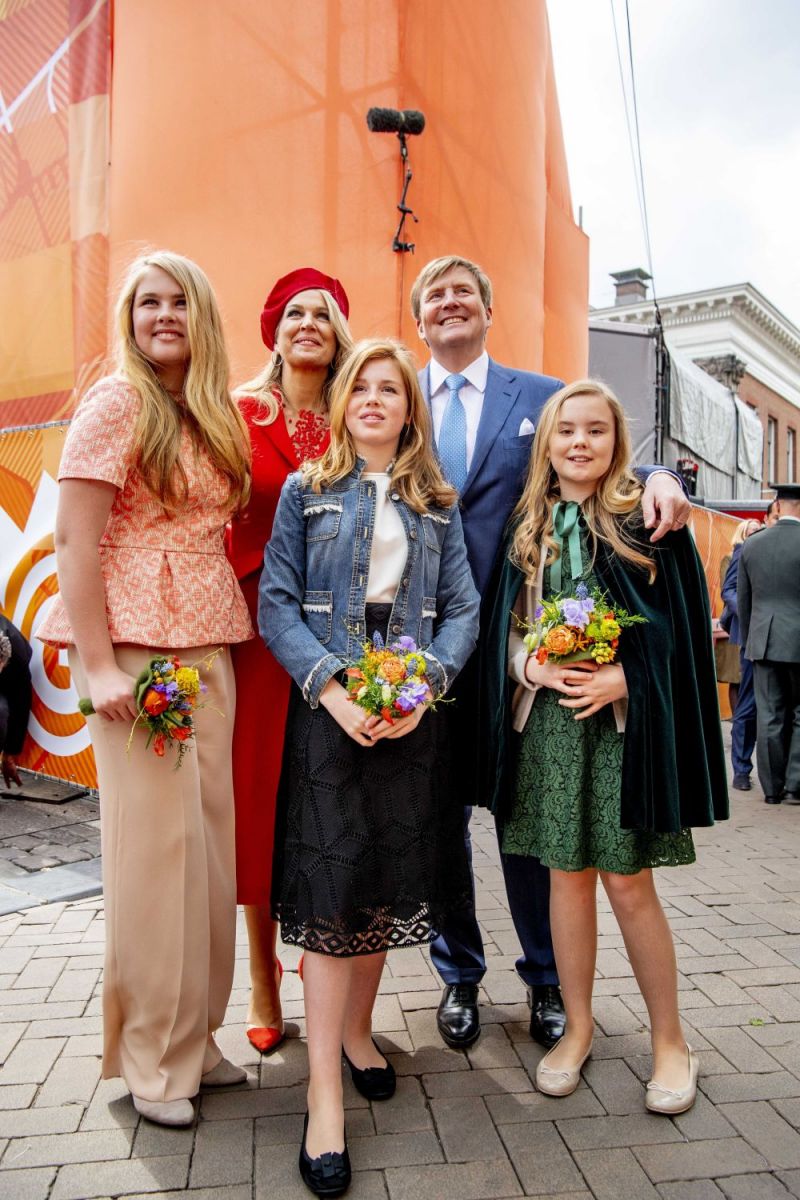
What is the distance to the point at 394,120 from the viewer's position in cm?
525

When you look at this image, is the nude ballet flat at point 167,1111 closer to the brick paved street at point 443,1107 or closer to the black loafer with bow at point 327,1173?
the brick paved street at point 443,1107

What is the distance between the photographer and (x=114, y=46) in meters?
5.58

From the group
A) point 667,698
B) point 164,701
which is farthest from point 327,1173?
point 667,698

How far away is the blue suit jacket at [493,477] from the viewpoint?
9.66ft

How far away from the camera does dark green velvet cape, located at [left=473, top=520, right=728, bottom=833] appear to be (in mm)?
2471

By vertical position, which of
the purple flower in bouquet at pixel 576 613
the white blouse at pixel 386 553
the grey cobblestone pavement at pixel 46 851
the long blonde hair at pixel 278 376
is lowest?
the grey cobblestone pavement at pixel 46 851

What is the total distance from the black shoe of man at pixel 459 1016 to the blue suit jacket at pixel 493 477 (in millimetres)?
1355

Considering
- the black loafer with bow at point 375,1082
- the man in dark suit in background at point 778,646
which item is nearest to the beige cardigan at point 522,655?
the black loafer with bow at point 375,1082

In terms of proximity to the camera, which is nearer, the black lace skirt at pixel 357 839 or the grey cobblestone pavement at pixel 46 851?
the black lace skirt at pixel 357 839

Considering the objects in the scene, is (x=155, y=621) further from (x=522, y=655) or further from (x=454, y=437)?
(x=454, y=437)

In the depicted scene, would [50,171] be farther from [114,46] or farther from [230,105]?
[230,105]

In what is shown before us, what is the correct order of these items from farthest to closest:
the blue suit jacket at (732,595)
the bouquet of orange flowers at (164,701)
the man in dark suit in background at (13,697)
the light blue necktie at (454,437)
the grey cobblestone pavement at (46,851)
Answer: the blue suit jacket at (732,595) → the man in dark suit in background at (13,697) → the grey cobblestone pavement at (46,851) → the light blue necktie at (454,437) → the bouquet of orange flowers at (164,701)

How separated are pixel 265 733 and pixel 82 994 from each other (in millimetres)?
1296

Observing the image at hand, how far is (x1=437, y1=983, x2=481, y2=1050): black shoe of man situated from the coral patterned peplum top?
4.70 feet
